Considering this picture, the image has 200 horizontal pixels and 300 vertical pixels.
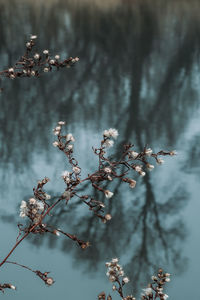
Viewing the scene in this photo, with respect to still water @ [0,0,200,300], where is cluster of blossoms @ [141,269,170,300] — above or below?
below

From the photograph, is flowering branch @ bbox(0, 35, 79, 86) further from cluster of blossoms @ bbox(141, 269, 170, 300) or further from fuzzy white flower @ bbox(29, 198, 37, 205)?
cluster of blossoms @ bbox(141, 269, 170, 300)

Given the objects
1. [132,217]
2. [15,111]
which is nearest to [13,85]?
[15,111]

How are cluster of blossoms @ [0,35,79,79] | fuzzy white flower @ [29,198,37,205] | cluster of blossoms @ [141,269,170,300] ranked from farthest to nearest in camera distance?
cluster of blossoms @ [0,35,79,79]
cluster of blossoms @ [141,269,170,300]
fuzzy white flower @ [29,198,37,205]

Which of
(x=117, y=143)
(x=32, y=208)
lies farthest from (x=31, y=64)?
(x=117, y=143)

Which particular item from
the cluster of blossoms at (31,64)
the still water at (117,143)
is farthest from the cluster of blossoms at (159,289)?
the still water at (117,143)

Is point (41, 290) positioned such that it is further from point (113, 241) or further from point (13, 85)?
point (13, 85)

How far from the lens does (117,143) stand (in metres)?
5.34

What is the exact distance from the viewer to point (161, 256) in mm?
3529

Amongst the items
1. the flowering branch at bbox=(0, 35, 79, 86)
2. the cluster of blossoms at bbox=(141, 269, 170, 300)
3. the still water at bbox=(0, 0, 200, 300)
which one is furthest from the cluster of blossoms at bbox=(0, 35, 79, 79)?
the still water at bbox=(0, 0, 200, 300)

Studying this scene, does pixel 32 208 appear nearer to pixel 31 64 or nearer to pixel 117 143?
pixel 31 64

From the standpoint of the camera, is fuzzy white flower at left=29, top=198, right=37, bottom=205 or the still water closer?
fuzzy white flower at left=29, top=198, right=37, bottom=205

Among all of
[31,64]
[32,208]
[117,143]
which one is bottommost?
[32,208]

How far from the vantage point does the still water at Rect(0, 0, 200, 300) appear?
3398 millimetres

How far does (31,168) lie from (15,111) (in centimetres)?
167
